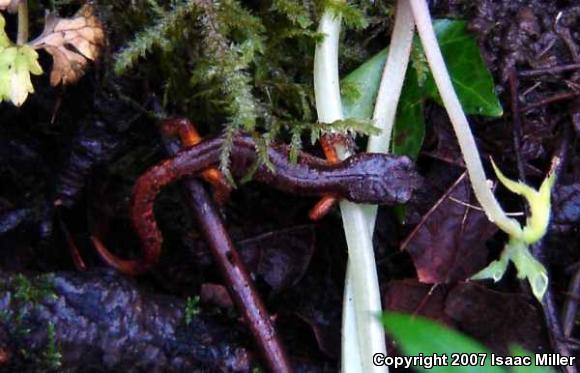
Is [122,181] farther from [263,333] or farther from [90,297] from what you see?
[263,333]

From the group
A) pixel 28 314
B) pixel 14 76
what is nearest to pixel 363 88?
pixel 14 76

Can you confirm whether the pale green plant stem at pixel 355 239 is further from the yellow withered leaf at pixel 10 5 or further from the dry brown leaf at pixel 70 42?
the yellow withered leaf at pixel 10 5

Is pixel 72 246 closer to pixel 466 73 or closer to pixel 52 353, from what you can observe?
pixel 52 353

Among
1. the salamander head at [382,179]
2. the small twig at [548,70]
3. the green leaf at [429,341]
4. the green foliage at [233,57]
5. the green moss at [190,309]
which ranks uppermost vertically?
the green foliage at [233,57]

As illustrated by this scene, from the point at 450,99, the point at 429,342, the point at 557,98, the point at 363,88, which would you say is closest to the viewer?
the point at 429,342

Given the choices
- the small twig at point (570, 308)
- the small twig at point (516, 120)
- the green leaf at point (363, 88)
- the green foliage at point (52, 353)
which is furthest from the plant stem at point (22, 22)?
the small twig at point (570, 308)
